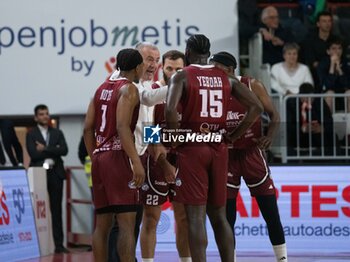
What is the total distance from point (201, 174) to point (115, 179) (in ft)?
2.57

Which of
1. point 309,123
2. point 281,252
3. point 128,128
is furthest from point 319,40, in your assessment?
point 128,128

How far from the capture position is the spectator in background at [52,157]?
15.6 meters

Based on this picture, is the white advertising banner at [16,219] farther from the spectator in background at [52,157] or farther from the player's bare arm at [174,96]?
the player's bare arm at [174,96]

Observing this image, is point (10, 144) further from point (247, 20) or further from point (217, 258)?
point (217, 258)

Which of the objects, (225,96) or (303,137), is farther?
(303,137)

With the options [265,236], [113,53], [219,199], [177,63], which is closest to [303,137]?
[265,236]

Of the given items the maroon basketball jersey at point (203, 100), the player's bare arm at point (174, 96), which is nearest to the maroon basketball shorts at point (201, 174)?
the maroon basketball jersey at point (203, 100)

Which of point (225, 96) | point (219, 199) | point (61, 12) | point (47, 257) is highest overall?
point (61, 12)

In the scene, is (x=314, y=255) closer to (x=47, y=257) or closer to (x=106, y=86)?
(x=47, y=257)

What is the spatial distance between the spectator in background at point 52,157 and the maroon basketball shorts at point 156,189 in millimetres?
5690

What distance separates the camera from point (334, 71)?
16.5 m

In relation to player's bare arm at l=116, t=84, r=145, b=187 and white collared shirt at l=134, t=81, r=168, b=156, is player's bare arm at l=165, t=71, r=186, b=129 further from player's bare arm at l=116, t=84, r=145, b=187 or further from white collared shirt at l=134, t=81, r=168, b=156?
white collared shirt at l=134, t=81, r=168, b=156

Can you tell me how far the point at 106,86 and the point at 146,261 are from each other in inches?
72.1

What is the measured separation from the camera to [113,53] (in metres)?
17.0
